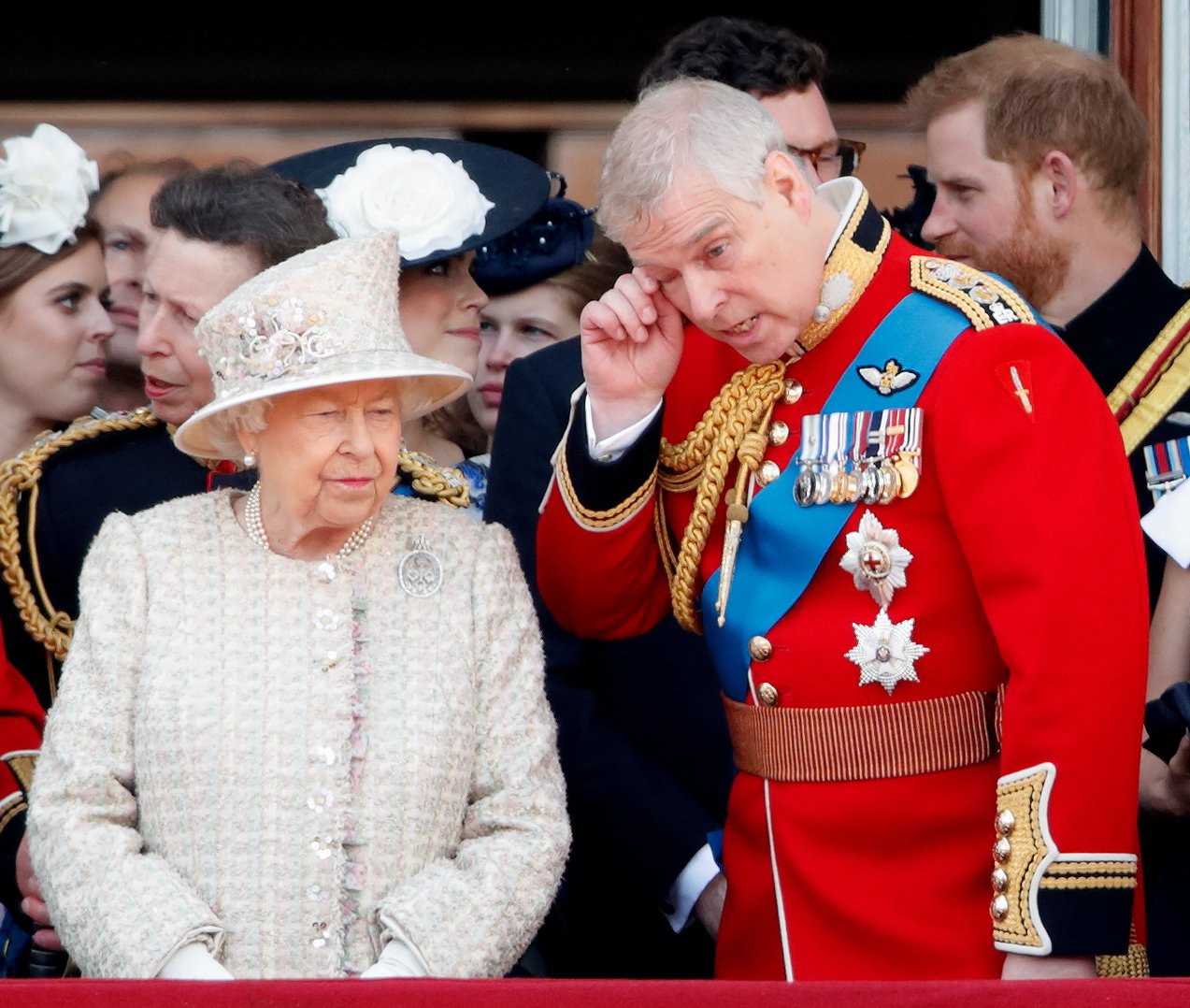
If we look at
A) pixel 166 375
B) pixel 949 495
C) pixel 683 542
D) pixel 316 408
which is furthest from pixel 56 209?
pixel 949 495

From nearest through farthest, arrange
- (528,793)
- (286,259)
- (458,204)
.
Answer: (528,793) → (286,259) → (458,204)

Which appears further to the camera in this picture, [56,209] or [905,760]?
[56,209]

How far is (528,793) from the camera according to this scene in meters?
2.33

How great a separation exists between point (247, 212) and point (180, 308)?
0.18 m

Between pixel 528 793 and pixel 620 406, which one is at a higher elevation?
pixel 620 406

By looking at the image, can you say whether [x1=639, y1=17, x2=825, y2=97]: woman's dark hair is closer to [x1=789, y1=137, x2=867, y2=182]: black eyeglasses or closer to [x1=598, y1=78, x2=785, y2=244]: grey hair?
[x1=789, y1=137, x2=867, y2=182]: black eyeglasses

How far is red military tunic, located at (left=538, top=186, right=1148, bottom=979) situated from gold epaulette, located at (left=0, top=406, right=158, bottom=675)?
79 centimetres

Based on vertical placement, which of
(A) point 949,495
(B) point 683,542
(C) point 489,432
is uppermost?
(A) point 949,495

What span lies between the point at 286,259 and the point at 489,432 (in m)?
1.04

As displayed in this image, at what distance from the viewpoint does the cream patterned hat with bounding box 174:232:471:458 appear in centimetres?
230

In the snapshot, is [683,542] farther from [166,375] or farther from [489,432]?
[489,432]

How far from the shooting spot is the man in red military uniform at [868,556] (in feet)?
6.99

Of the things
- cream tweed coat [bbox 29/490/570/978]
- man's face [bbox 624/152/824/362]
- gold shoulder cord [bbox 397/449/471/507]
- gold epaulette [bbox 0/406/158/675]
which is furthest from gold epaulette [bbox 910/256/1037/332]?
gold epaulette [bbox 0/406/158/675]

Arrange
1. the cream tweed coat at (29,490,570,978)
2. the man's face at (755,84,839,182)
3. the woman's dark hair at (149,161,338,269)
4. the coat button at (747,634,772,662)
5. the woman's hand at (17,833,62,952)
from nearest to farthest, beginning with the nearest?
the cream tweed coat at (29,490,570,978), the coat button at (747,634,772,662), the woman's hand at (17,833,62,952), the woman's dark hair at (149,161,338,269), the man's face at (755,84,839,182)
